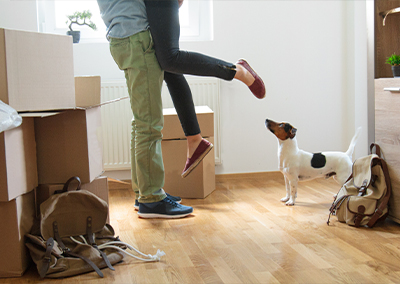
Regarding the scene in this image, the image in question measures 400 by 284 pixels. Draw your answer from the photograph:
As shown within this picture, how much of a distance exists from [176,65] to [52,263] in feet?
2.90

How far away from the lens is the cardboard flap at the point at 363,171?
1864 mm

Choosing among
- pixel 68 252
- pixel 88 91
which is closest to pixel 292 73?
pixel 88 91

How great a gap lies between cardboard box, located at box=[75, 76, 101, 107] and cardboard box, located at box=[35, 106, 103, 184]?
0.48 feet

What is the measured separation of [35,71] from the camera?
144 cm

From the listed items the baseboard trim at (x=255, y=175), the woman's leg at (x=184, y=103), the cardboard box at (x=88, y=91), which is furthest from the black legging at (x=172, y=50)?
the baseboard trim at (x=255, y=175)

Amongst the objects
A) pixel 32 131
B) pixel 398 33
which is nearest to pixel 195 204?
pixel 32 131

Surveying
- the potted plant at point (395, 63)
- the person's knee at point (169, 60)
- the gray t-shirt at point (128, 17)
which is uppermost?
the gray t-shirt at point (128, 17)

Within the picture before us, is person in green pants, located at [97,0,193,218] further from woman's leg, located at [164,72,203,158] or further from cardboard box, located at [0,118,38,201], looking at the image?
cardboard box, located at [0,118,38,201]

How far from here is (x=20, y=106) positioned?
1404 millimetres

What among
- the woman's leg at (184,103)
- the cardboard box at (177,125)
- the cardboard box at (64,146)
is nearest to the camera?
the cardboard box at (64,146)

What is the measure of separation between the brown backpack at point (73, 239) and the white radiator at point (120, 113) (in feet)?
4.05

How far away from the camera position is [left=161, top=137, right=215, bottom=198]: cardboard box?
2.42 metres

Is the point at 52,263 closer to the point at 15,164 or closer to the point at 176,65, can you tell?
the point at 15,164

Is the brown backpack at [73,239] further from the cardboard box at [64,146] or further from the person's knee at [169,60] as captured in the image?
the person's knee at [169,60]
